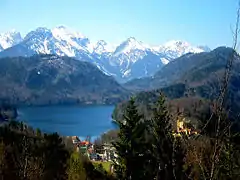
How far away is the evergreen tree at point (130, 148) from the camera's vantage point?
461 inches

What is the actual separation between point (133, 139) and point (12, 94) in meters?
179

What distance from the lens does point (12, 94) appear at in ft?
602

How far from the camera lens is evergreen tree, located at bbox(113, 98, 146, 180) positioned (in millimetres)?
11703

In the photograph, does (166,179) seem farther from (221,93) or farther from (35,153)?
(35,153)

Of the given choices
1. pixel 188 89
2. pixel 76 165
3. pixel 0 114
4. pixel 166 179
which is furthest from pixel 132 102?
pixel 188 89

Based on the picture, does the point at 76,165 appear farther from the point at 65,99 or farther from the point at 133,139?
the point at 65,99

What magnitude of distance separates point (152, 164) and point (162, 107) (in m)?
2.18

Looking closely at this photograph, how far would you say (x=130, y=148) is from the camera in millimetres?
11766

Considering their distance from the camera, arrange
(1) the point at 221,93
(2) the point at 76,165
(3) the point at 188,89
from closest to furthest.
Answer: (1) the point at 221,93 → (2) the point at 76,165 → (3) the point at 188,89

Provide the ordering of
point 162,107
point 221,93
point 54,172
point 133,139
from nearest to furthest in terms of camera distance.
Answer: point 221,93
point 133,139
point 162,107
point 54,172

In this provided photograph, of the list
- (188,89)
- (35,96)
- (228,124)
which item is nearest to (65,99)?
(35,96)

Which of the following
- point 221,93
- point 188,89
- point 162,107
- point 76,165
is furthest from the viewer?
point 188,89

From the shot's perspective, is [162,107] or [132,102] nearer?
[132,102]

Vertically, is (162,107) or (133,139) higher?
(162,107)
